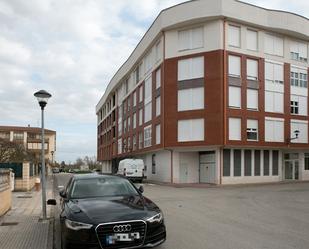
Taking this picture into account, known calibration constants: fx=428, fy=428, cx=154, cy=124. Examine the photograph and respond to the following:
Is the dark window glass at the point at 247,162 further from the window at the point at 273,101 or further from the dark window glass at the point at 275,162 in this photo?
the window at the point at 273,101

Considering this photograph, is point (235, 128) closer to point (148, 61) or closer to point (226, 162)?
point (226, 162)

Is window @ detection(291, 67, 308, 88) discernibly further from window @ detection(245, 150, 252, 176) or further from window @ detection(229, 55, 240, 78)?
window @ detection(245, 150, 252, 176)

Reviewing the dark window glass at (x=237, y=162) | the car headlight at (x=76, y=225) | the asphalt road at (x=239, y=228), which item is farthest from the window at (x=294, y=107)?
the car headlight at (x=76, y=225)

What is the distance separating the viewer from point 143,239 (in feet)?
23.1

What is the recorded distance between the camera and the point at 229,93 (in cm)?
3856

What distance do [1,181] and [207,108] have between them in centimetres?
2728

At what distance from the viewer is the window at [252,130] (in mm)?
39394

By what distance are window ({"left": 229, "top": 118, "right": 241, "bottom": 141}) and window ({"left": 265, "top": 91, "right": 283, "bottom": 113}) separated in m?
3.77

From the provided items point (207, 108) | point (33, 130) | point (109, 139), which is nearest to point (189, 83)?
point (207, 108)

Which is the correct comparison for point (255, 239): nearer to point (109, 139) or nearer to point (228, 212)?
point (228, 212)

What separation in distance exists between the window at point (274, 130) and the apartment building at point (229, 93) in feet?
0.31

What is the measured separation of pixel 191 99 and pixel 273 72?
863cm

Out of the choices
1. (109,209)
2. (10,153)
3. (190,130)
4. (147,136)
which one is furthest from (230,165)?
(109,209)

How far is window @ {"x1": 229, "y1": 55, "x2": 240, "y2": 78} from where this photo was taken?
38.9 m
